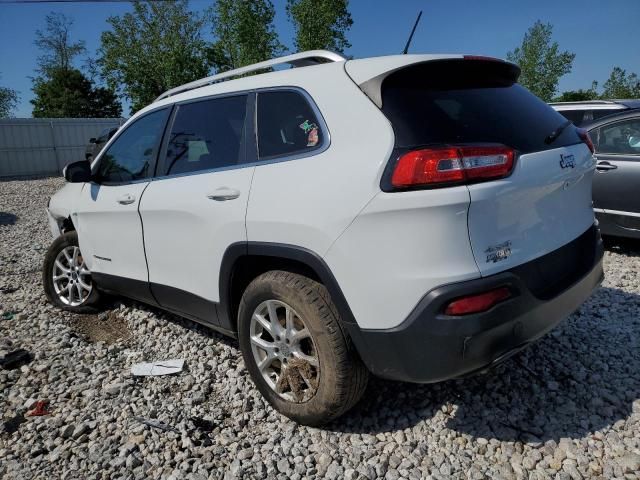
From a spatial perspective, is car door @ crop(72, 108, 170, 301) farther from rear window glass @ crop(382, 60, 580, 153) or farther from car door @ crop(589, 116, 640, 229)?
car door @ crop(589, 116, 640, 229)

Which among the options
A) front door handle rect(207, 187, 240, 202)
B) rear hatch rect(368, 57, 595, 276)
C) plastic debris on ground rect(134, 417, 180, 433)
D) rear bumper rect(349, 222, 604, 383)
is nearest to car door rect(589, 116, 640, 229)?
rear hatch rect(368, 57, 595, 276)

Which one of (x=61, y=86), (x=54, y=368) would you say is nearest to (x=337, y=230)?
(x=54, y=368)

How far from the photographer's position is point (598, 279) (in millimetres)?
2568

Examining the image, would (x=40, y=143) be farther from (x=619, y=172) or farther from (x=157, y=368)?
(x=619, y=172)

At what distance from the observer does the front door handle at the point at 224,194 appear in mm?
2529

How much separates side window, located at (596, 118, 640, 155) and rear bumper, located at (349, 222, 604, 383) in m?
3.75

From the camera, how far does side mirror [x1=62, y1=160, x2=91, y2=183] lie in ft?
12.1

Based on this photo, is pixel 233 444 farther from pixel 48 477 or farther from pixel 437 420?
pixel 437 420

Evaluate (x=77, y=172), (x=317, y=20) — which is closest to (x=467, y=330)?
(x=77, y=172)

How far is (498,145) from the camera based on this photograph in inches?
77.9

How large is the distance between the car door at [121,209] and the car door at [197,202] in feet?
0.49

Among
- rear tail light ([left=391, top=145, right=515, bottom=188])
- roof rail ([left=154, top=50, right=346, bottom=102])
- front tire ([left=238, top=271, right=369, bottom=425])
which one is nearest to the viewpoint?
rear tail light ([left=391, top=145, right=515, bottom=188])

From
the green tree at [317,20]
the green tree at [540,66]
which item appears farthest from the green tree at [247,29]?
the green tree at [540,66]

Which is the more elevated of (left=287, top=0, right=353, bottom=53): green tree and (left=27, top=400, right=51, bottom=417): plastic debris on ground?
(left=287, top=0, right=353, bottom=53): green tree
